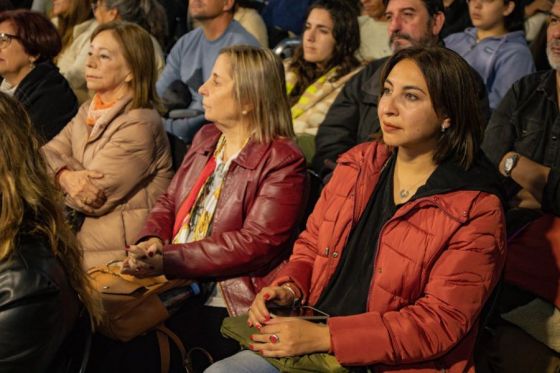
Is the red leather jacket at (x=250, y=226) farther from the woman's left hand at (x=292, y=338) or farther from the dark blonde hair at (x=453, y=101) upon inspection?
the dark blonde hair at (x=453, y=101)

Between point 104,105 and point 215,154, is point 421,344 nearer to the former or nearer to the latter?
point 215,154

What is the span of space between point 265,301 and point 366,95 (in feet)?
5.77

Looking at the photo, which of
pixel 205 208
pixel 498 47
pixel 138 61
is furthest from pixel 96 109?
pixel 498 47

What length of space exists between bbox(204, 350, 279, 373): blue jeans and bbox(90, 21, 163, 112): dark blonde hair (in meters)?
1.77

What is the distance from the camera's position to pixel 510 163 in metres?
3.55

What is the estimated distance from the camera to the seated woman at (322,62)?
500 cm

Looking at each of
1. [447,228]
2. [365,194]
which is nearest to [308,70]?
[365,194]

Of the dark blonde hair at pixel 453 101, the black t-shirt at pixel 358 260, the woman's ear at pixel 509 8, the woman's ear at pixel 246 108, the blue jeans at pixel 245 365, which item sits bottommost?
the blue jeans at pixel 245 365

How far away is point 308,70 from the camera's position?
17.1 ft

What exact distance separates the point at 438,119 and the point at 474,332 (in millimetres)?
723

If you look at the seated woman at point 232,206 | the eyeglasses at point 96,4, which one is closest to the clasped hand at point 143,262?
the seated woman at point 232,206

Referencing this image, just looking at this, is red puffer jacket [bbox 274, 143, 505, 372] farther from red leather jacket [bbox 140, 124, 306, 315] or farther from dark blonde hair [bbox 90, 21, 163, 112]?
dark blonde hair [bbox 90, 21, 163, 112]

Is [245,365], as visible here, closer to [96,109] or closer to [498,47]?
[96,109]

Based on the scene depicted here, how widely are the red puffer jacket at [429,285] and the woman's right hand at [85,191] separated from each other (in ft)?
5.69
